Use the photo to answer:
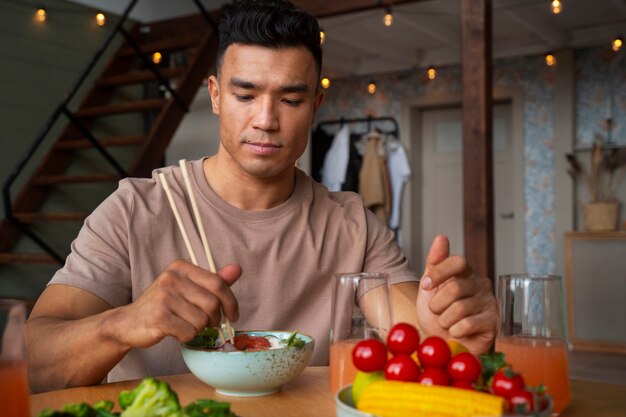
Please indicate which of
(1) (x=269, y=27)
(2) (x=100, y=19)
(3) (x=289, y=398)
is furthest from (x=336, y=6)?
(3) (x=289, y=398)

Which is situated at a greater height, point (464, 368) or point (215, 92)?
point (215, 92)

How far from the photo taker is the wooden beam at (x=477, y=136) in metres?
4.06

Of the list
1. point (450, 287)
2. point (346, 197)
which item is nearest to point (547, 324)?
point (450, 287)

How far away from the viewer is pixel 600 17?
19.5ft

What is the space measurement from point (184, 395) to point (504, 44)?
612 cm

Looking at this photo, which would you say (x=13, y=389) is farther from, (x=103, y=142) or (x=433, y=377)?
(x=103, y=142)

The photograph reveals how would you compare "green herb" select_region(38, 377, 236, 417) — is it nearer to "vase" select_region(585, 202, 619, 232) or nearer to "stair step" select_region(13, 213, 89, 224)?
"stair step" select_region(13, 213, 89, 224)

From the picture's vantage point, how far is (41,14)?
5160 millimetres

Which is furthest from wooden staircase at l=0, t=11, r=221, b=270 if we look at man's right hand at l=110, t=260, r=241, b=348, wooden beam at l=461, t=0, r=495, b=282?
man's right hand at l=110, t=260, r=241, b=348

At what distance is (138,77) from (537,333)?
4634 millimetres

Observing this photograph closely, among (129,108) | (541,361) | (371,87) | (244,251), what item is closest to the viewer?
(541,361)

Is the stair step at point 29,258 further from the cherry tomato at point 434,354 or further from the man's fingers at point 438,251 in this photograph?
the cherry tomato at point 434,354

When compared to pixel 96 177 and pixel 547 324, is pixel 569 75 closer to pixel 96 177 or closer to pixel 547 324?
pixel 96 177

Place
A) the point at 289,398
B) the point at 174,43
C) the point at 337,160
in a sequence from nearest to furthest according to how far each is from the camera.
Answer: the point at 289,398 → the point at 174,43 → the point at 337,160
